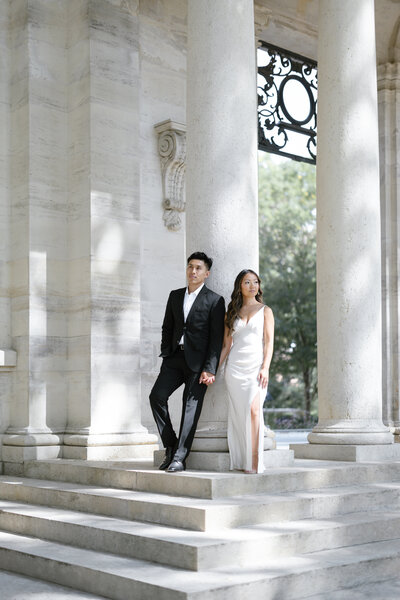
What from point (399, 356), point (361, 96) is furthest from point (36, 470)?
point (399, 356)

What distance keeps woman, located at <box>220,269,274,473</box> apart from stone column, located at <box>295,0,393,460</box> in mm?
2674

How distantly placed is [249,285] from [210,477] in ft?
9.75

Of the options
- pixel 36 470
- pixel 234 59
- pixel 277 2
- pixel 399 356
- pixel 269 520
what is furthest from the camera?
pixel 399 356

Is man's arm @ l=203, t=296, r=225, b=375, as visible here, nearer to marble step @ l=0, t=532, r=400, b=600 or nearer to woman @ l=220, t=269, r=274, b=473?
woman @ l=220, t=269, r=274, b=473

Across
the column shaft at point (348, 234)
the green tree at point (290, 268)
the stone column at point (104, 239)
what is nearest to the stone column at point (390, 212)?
the column shaft at point (348, 234)

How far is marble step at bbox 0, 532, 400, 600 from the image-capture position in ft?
28.3

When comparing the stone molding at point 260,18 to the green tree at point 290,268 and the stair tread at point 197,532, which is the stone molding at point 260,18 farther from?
the green tree at point 290,268

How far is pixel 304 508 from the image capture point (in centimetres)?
1123

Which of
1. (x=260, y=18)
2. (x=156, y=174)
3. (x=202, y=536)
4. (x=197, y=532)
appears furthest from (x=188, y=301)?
(x=260, y=18)

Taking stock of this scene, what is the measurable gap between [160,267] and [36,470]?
5.35 m

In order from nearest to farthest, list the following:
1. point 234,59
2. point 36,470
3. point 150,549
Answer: point 150,549 < point 234,59 < point 36,470

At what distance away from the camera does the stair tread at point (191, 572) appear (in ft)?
28.8

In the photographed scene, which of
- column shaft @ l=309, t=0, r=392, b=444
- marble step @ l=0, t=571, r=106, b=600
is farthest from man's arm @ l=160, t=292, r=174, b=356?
marble step @ l=0, t=571, r=106, b=600

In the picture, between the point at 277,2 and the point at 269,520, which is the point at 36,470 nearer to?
the point at 269,520
